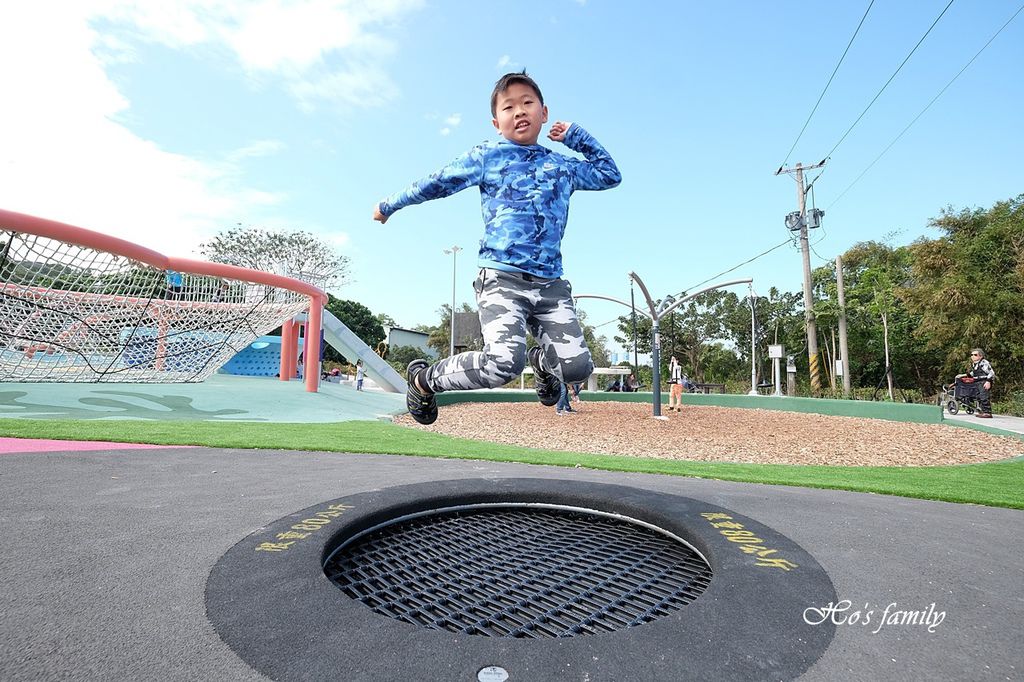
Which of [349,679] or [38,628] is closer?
[349,679]

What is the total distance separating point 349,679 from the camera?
114cm

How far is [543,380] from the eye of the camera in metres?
3.01

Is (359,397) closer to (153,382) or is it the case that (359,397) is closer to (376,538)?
(153,382)

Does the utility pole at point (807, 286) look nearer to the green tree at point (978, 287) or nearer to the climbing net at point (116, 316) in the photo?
the green tree at point (978, 287)

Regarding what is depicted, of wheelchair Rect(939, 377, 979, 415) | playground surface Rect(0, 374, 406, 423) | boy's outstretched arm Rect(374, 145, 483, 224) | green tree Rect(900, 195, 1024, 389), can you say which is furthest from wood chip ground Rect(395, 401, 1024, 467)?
green tree Rect(900, 195, 1024, 389)

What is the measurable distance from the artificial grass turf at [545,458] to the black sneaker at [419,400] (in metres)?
2.24

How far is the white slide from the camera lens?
54.5 ft

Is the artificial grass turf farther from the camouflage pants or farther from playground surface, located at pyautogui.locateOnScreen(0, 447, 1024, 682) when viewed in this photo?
the camouflage pants

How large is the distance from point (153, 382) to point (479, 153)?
12.1m

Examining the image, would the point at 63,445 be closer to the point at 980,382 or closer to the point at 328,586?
the point at 328,586

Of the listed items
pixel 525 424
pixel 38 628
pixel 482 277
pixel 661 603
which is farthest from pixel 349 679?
pixel 525 424

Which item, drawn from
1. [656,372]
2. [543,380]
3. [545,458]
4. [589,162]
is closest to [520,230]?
[589,162]

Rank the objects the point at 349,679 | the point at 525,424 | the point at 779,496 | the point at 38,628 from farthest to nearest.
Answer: the point at 525,424
the point at 779,496
the point at 38,628
the point at 349,679

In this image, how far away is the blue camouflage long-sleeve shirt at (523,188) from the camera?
2.58 m
